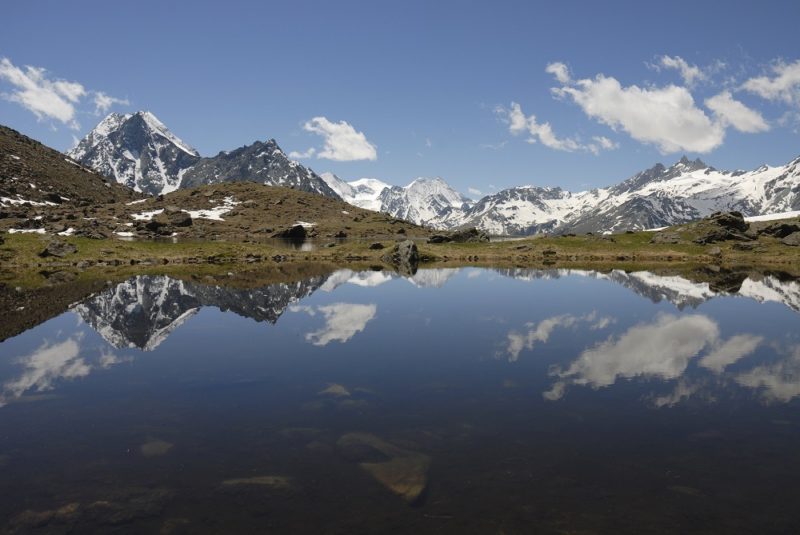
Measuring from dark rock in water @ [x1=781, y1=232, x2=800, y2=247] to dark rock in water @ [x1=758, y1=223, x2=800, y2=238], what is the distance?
387cm

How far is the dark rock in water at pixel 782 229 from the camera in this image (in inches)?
5032

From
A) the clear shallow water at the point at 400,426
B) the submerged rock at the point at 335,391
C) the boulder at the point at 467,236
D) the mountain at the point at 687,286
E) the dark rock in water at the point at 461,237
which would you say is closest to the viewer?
the clear shallow water at the point at 400,426

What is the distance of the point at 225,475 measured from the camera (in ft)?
48.2

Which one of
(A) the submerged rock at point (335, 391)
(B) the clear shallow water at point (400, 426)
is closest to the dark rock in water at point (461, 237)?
(B) the clear shallow water at point (400, 426)

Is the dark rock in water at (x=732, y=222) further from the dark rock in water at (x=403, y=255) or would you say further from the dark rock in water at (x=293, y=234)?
the dark rock in water at (x=293, y=234)

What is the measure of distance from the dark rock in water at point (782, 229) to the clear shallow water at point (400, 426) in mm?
113948

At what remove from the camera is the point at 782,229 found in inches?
5103

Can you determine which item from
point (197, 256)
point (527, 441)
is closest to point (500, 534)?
point (527, 441)

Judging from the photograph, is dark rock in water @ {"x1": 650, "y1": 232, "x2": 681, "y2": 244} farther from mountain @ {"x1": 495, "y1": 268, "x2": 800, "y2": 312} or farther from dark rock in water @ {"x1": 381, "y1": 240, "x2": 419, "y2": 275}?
dark rock in water @ {"x1": 381, "y1": 240, "x2": 419, "y2": 275}

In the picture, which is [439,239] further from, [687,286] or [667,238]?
[687,286]

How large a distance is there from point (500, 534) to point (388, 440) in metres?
5.89

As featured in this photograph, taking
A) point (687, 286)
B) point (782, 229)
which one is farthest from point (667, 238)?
point (687, 286)

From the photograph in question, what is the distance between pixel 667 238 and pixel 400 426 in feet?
439

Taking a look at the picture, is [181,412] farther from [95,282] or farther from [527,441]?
[95,282]
